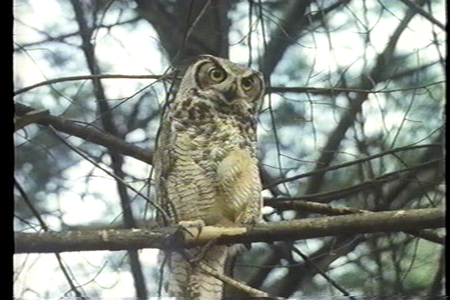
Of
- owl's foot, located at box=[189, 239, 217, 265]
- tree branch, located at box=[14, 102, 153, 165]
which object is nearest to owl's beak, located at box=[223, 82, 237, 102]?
tree branch, located at box=[14, 102, 153, 165]

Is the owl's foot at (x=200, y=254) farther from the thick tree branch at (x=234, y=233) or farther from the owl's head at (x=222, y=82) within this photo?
the owl's head at (x=222, y=82)

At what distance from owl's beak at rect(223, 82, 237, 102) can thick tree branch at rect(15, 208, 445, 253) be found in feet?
1.00

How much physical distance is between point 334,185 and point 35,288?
731 millimetres

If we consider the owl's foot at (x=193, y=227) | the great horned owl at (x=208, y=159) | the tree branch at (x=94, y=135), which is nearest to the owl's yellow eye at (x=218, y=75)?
the great horned owl at (x=208, y=159)

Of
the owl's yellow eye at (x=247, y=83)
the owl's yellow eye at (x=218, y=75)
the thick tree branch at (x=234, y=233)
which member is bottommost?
the thick tree branch at (x=234, y=233)

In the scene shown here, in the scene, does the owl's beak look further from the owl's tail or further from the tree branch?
the owl's tail

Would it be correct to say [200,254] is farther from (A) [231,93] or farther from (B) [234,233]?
(A) [231,93]

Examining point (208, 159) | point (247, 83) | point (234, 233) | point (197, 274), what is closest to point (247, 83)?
point (247, 83)

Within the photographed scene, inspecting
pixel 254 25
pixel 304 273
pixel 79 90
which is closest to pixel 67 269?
pixel 79 90

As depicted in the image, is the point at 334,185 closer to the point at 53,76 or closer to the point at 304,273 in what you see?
the point at 304,273

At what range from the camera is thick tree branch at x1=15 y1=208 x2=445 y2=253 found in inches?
66.7

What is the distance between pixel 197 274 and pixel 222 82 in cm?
45

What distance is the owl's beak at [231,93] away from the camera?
1.75m

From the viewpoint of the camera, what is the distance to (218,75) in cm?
176
